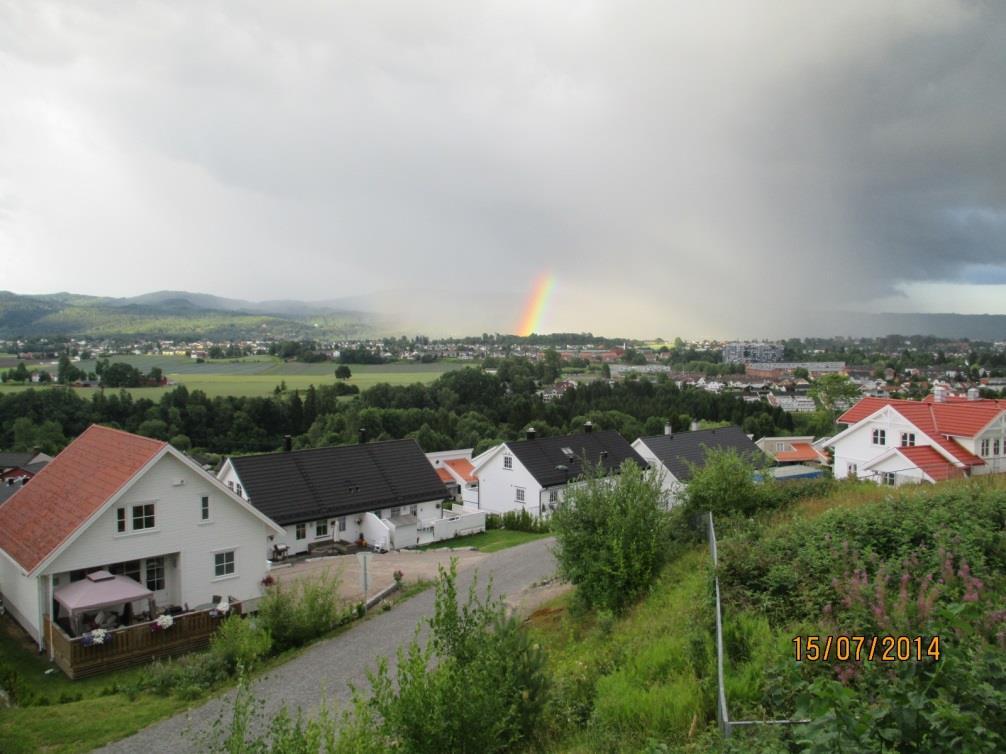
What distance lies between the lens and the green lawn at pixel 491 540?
2975cm

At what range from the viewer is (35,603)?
56.3 ft

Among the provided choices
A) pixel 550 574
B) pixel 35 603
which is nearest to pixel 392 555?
pixel 550 574

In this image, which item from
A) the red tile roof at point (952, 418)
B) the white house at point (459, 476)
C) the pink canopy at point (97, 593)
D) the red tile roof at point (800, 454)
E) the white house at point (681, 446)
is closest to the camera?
the pink canopy at point (97, 593)

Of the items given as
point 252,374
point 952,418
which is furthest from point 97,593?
point 252,374

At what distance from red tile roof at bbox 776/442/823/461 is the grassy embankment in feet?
173

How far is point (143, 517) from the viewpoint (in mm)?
18625

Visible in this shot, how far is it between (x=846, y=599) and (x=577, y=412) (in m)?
88.0

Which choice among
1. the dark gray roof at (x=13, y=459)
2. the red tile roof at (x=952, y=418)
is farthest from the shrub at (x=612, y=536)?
the dark gray roof at (x=13, y=459)

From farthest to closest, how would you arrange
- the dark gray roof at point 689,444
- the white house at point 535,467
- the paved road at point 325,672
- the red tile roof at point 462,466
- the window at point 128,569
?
the red tile roof at point 462,466 → the dark gray roof at point 689,444 → the white house at point 535,467 → the window at point 128,569 → the paved road at point 325,672

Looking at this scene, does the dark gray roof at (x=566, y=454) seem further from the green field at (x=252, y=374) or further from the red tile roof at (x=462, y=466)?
the green field at (x=252, y=374)

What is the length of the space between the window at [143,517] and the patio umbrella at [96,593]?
1457 millimetres

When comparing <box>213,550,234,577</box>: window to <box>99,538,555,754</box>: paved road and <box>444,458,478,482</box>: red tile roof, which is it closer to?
<box>99,538,555,754</box>: paved road

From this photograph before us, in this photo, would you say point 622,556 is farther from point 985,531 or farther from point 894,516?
point 985,531

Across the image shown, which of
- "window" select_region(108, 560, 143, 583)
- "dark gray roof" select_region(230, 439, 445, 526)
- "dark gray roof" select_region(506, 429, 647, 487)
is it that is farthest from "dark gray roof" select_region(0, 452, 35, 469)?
"window" select_region(108, 560, 143, 583)
